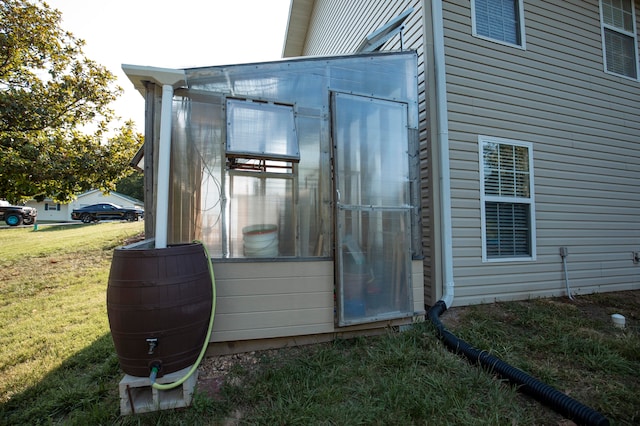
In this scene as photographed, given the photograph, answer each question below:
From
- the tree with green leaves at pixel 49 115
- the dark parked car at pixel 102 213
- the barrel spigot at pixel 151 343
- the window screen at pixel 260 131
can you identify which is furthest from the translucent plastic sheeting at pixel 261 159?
the dark parked car at pixel 102 213

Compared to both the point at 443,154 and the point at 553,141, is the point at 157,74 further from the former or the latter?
the point at 553,141

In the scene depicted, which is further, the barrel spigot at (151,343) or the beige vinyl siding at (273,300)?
the beige vinyl siding at (273,300)

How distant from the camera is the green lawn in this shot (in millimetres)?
1780

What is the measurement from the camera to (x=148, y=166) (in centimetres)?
253

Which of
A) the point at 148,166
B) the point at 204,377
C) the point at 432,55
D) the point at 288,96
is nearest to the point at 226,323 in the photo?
the point at 204,377

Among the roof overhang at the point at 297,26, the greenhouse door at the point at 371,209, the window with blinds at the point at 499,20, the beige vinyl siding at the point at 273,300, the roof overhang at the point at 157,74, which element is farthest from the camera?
the roof overhang at the point at 297,26

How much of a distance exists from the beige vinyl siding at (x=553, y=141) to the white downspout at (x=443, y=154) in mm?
156

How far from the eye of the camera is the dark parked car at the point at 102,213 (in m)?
18.8

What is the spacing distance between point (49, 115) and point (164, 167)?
5079mm

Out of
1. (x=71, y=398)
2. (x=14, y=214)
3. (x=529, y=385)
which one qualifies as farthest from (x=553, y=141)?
(x=14, y=214)

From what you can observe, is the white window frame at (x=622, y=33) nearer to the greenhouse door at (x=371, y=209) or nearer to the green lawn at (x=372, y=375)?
the green lawn at (x=372, y=375)

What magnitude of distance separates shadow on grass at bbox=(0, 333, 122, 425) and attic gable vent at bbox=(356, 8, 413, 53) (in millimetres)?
4706

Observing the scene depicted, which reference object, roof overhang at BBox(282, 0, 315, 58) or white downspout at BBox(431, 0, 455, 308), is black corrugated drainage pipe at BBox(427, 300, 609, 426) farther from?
roof overhang at BBox(282, 0, 315, 58)

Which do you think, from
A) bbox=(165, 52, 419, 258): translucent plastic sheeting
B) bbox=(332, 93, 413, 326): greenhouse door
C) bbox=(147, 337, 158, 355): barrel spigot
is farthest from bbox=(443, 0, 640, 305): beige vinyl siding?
bbox=(147, 337, 158, 355): barrel spigot
